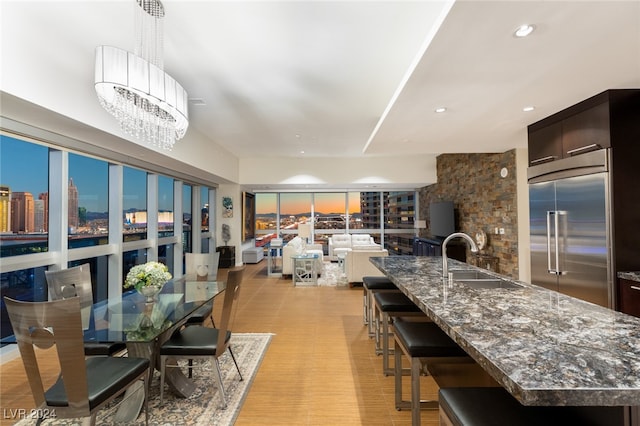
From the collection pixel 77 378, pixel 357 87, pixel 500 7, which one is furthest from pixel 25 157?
pixel 500 7

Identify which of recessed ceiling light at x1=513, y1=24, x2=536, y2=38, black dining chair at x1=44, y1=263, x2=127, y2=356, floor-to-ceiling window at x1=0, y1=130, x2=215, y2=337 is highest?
recessed ceiling light at x1=513, y1=24, x2=536, y2=38

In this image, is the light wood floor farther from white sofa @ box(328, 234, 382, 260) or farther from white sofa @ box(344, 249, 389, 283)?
white sofa @ box(328, 234, 382, 260)

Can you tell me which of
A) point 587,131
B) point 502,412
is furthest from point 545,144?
point 502,412

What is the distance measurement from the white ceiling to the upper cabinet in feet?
0.54

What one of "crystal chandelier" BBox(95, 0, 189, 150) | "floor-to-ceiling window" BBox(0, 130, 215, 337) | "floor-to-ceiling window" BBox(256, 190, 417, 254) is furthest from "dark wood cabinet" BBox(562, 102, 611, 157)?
"floor-to-ceiling window" BBox(256, 190, 417, 254)

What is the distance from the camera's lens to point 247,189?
918 centimetres

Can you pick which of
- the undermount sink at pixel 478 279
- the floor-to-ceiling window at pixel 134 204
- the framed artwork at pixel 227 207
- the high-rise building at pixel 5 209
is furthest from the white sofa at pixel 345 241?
the high-rise building at pixel 5 209

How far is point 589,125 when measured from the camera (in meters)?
2.96

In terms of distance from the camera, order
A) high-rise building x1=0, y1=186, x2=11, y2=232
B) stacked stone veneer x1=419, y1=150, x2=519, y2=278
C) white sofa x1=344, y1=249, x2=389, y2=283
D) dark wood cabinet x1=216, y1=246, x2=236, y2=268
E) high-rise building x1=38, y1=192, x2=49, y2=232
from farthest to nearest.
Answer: dark wood cabinet x1=216, y1=246, x2=236, y2=268, white sofa x1=344, y1=249, x2=389, y2=283, stacked stone veneer x1=419, y1=150, x2=519, y2=278, high-rise building x1=38, y1=192, x2=49, y2=232, high-rise building x1=0, y1=186, x2=11, y2=232

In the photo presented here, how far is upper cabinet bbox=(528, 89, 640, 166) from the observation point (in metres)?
2.74

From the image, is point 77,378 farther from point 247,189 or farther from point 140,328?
point 247,189

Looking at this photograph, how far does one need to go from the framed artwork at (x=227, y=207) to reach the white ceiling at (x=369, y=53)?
4.66m

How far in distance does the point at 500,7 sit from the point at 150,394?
3.59m

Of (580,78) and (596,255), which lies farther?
(596,255)
